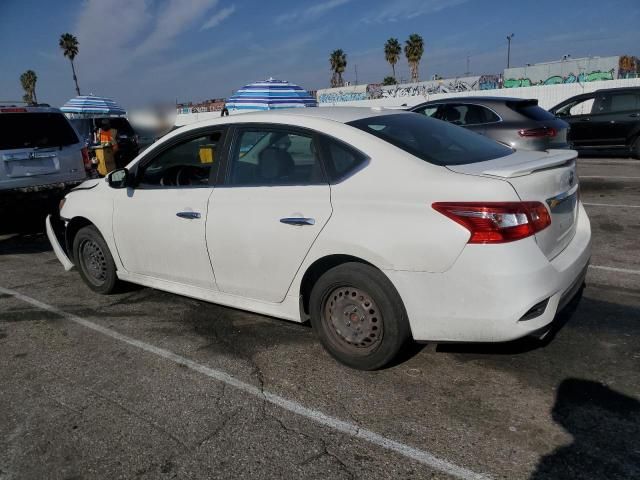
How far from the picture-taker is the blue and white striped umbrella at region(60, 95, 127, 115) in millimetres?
20609

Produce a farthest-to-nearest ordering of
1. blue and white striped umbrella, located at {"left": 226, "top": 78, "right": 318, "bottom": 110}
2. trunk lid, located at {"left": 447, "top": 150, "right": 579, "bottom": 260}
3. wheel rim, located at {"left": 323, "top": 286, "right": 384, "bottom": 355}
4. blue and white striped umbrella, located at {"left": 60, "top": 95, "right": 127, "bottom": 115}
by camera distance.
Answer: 1. blue and white striped umbrella, located at {"left": 60, "top": 95, "right": 127, "bottom": 115}
2. blue and white striped umbrella, located at {"left": 226, "top": 78, "right": 318, "bottom": 110}
3. wheel rim, located at {"left": 323, "top": 286, "right": 384, "bottom": 355}
4. trunk lid, located at {"left": 447, "top": 150, "right": 579, "bottom": 260}

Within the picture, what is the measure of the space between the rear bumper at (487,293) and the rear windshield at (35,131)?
21.8ft

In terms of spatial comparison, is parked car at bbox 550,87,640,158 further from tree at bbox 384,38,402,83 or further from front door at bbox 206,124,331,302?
tree at bbox 384,38,402,83

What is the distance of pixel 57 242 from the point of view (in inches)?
218

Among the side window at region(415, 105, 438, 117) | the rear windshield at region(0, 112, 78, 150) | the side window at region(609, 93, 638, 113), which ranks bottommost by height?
the side window at region(609, 93, 638, 113)

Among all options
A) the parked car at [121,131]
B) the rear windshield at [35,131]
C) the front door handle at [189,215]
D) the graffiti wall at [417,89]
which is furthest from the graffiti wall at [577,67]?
the front door handle at [189,215]

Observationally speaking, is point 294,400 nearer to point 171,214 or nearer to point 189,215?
point 189,215

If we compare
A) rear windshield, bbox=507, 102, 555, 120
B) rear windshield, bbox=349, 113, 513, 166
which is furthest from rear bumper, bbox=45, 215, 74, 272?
rear windshield, bbox=507, 102, 555, 120

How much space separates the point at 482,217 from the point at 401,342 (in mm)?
897

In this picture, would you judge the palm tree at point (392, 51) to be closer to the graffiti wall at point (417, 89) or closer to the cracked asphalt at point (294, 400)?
the graffiti wall at point (417, 89)

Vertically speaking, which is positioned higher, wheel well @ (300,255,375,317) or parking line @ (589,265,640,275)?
wheel well @ (300,255,375,317)

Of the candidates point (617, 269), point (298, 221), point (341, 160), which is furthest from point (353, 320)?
point (617, 269)

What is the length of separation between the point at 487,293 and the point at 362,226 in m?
0.79

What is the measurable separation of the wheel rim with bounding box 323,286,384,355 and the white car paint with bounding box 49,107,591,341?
23cm
